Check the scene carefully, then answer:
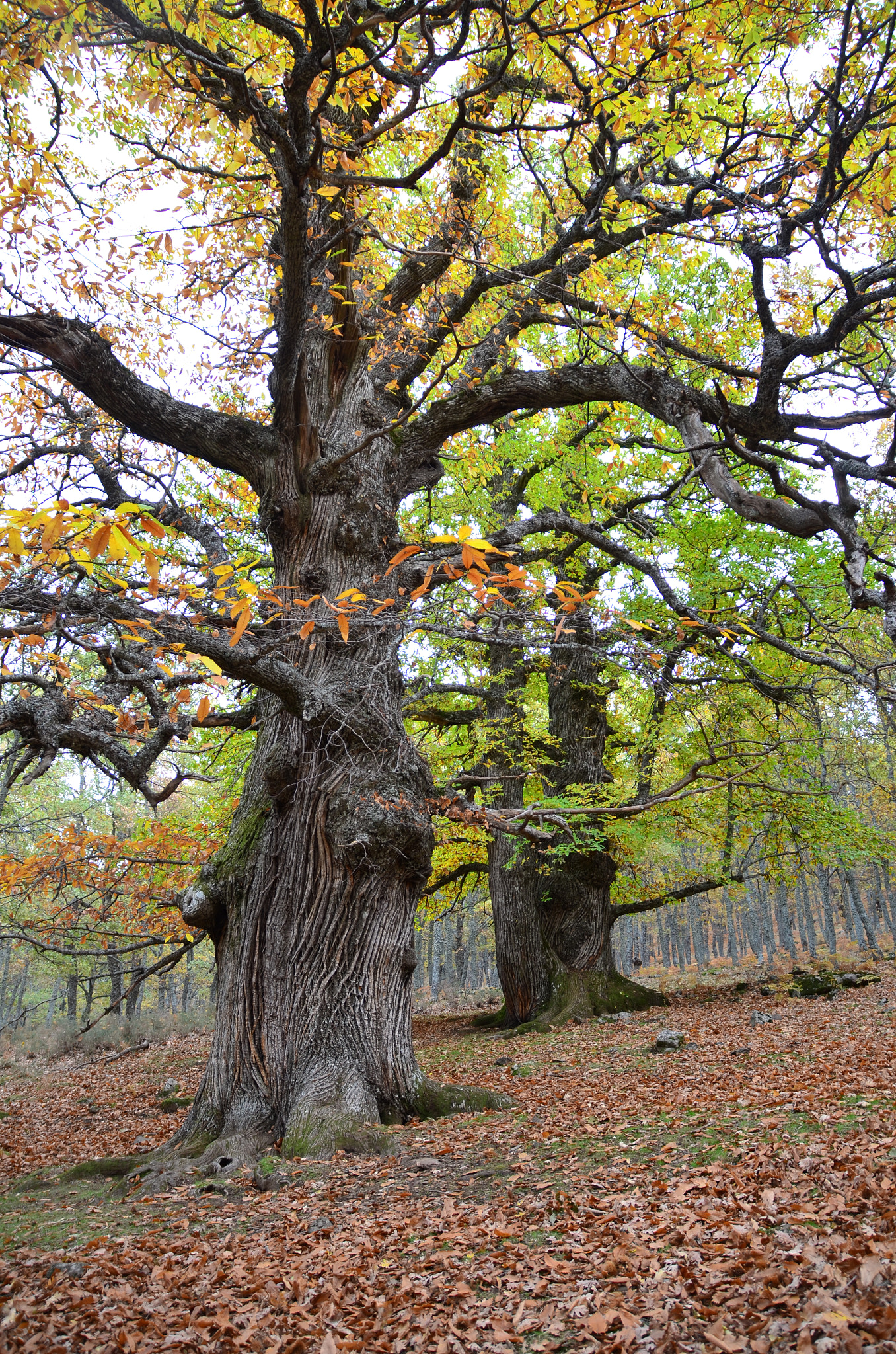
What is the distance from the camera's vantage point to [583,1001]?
33.7 ft

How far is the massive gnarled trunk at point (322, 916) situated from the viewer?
4.61 meters

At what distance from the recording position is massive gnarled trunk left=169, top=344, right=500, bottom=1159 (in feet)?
15.1

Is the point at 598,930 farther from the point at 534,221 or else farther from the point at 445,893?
the point at 534,221

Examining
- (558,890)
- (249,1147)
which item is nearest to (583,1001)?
(558,890)

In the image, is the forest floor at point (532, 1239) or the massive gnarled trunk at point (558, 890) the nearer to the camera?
the forest floor at point (532, 1239)

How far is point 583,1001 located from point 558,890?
5.45 ft

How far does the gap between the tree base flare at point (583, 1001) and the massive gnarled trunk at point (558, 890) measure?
0.05 ft

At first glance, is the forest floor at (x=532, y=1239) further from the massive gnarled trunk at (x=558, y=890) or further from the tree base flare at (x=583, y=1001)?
the massive gnarled trunk at (x=558, y=890)

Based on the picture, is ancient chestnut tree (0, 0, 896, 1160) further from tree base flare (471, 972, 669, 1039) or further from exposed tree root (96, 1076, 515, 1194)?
tree base flare (471, 972, 669, 1039)

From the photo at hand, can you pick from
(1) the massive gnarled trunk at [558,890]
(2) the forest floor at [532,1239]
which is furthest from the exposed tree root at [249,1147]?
(1) the massive gnarled trunk at [558,890]

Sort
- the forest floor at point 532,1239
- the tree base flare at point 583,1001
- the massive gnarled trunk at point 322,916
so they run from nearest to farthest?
the forest floor at point 532,1239
the massive gnarled trunk at point 322,916
the tree base flare at point 583,1001

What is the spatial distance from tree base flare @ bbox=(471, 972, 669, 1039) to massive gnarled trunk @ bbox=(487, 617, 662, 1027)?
0.02 meters

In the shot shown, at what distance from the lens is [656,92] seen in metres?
5.50

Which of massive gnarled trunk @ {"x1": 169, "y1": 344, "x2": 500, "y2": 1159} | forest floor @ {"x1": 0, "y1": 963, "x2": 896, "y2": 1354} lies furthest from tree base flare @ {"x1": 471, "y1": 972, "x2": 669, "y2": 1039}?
massive gnarled trunk @ {"x1": 169, "y1": 344, "x2": 500, "y2": 1159}
